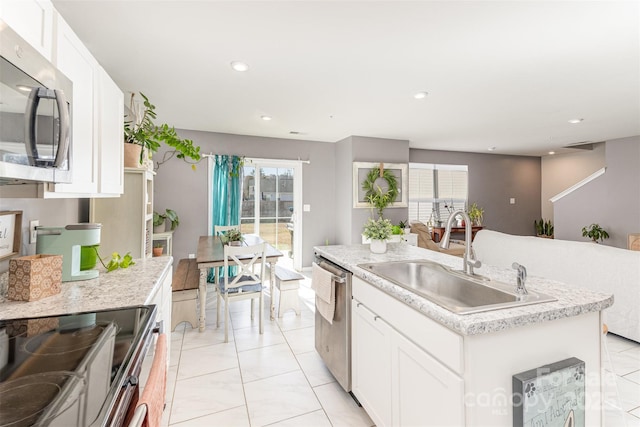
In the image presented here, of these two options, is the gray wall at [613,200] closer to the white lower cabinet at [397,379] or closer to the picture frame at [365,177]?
the picture frame at [365,177]

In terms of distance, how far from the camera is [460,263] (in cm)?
190

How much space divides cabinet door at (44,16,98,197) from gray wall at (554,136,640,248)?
790cm

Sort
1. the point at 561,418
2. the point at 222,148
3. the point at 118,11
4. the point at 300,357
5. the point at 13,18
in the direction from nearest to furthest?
1. the point at 13,18
2. the point at 561,418
3. the point at 118,11
4. the point at 300,357
5. the point at 222,148

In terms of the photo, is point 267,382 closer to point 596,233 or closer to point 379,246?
point 379,246

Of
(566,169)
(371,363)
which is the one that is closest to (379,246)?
(371,363)

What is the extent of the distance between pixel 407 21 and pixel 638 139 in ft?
20.5

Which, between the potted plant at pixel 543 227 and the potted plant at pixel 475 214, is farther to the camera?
the potted plant at pixel 543 227

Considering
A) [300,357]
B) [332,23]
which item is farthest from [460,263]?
[332,23]

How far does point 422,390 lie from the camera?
4.07 feet

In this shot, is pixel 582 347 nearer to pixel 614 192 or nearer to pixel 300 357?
pixel 300 357

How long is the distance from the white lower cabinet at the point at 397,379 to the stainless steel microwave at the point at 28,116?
1.54 metres

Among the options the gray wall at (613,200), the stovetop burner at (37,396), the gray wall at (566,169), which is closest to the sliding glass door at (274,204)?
the stovetop burner at (37,396)

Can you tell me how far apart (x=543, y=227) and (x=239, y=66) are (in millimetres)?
8280

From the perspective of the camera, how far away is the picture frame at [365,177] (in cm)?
516
